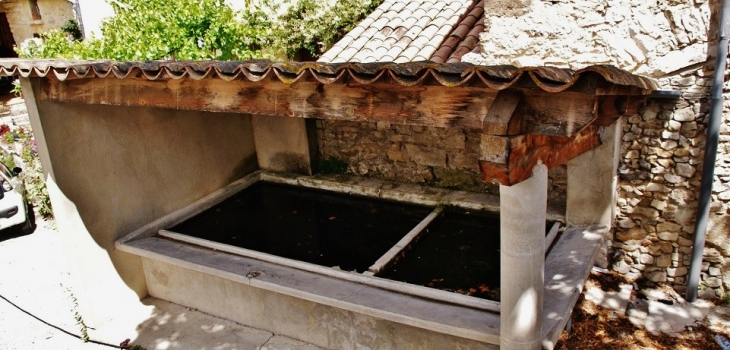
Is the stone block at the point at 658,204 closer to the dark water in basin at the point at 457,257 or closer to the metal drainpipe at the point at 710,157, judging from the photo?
the metal drainpipe at the point at 710,157

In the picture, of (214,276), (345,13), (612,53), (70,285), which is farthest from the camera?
(345,13)

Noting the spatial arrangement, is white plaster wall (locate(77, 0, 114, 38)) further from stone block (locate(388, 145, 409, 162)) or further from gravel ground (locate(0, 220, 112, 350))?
stone block (locate(388, 145, 409, 162))

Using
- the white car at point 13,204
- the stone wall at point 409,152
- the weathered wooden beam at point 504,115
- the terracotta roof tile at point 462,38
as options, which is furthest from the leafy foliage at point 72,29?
the weathered wooden beam at point 504,115

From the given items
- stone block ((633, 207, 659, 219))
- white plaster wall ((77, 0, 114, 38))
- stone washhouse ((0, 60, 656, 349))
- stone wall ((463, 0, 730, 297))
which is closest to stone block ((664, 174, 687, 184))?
stone wall ((463, 0, 730, 297))

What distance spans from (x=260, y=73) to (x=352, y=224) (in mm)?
3418

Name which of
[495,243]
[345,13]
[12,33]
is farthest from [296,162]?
[12,33]

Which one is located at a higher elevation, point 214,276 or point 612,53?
point 612,53

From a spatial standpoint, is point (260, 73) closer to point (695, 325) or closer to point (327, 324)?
point (327, 324)

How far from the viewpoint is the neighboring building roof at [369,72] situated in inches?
91.5

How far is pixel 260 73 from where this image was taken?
10.3 ft

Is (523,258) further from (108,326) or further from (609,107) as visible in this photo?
(108,326)

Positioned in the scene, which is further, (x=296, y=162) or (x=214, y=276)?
(x=296, y=162)

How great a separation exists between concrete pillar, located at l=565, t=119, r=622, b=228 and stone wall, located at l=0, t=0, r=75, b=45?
21.1 m

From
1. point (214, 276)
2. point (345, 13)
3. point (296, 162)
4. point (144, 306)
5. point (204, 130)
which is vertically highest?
point (345, 13)
